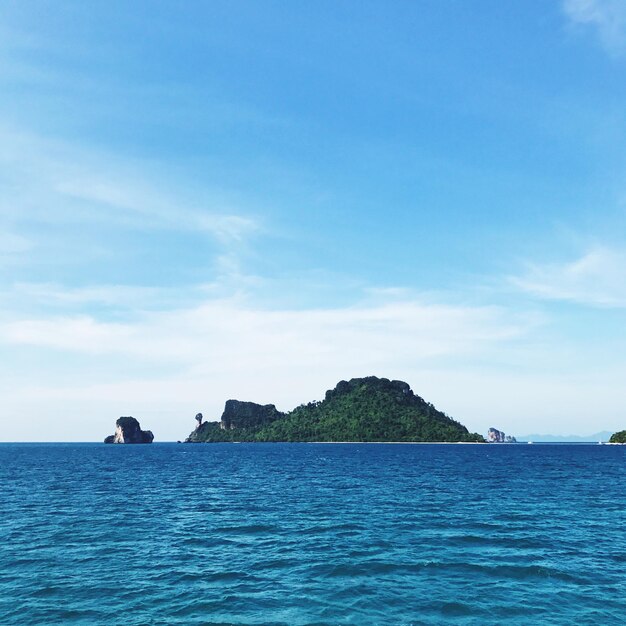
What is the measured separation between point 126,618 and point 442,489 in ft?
225

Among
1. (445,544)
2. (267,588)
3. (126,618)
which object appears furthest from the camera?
(445,544)

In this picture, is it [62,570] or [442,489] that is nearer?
[62,570]

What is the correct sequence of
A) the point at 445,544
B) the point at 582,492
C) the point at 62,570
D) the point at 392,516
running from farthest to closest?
1. the point at 582,492
2. the point at 392,516
3. the point at 445,544
4. the point at 62,570

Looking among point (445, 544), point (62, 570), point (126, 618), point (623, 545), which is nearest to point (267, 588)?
point (126, 618)

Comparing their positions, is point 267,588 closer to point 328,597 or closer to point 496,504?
point 328,597

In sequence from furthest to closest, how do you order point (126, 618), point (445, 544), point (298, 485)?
1. point (298, 485)
2. point (445, 544)
3. point (126, 618)

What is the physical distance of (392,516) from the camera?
59312 mm

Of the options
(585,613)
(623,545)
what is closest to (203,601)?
(585,613)

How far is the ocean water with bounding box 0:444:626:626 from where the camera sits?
97.9 ft

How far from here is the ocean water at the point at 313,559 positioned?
29844 millimetres

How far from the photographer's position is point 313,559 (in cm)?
4016

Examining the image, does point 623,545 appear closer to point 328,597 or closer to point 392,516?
point 392,516

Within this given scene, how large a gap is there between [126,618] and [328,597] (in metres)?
12.2

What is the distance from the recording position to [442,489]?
3415 inches
